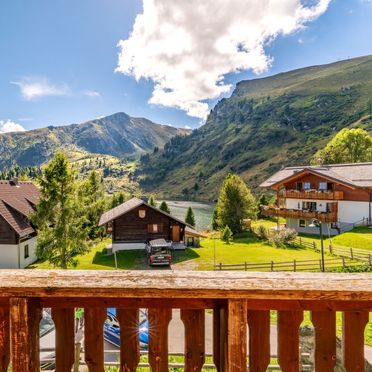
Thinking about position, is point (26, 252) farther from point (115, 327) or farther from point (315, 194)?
point (315, 194)

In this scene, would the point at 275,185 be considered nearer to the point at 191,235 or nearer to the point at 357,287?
the point at 191,235

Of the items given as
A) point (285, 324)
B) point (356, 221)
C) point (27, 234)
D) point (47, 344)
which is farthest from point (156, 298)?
point (356, 221)

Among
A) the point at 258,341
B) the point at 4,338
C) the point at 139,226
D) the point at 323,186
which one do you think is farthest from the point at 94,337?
the point at 323,186

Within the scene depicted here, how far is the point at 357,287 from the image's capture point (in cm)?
188

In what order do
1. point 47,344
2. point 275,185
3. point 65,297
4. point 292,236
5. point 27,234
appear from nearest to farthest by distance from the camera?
point 65,297 → point 47,344 → point 27,234 → point 292,236 → point 275,185

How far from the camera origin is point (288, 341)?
2047 mm

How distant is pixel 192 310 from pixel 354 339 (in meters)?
1.11

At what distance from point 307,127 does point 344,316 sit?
19421 centimetres

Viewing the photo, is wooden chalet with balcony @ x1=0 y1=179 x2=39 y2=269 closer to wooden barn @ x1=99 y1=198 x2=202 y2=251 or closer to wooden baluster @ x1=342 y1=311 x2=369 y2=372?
wooden barn @ x1=99 y1=198 x2=202 y2=251

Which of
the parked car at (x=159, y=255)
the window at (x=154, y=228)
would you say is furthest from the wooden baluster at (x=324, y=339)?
the window at (x=154, y=228)

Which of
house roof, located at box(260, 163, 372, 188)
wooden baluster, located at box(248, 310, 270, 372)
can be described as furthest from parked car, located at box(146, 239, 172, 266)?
wooden baluster, located at box(248, 310, 270, 372)

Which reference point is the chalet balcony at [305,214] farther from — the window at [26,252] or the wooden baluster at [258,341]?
the wooden baluster at [258,341]

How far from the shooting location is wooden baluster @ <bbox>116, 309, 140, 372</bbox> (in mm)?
2084

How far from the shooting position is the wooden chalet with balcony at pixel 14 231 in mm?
26891
